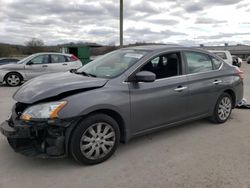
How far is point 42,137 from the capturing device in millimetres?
3359

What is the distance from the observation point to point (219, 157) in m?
3.77

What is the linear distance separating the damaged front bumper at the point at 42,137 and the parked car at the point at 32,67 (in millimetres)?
8792

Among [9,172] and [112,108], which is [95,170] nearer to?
[112,108]

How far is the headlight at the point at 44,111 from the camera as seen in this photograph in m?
3.23

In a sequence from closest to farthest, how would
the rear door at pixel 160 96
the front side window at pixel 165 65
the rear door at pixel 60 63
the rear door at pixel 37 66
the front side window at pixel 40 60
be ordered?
the rear door at pixel 160 96, the front side window at pixel 165 65, the rear door at pixel 37 66, the front side window at pixel 40 60, the rear door at pixel 60 63

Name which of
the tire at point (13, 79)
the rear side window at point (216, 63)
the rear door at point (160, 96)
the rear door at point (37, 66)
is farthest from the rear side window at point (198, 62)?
the tire at point (13, 79)

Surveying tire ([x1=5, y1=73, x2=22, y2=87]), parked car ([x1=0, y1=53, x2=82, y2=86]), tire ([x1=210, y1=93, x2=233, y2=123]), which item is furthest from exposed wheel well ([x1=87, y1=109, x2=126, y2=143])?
tire ([x1=5, y1=73, x2=22, y2=87])

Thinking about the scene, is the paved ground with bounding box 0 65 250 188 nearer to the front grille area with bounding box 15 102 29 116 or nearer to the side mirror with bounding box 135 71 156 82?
the front grille area with bounding box 15 102 29 116

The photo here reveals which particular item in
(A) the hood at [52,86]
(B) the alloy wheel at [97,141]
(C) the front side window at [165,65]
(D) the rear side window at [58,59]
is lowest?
(B) the alloy wheel at [97,141]

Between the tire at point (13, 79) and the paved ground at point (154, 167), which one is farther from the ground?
the tire at point (13, 79)

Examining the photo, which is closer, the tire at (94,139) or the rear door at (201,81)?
the tire at (94,139)

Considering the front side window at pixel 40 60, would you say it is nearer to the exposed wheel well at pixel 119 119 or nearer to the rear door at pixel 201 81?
the rear door at pixel 201 81

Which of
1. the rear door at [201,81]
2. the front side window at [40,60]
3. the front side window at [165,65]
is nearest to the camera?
the front side window at [165,65]

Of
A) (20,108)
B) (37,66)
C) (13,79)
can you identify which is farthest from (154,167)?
(13,79)
